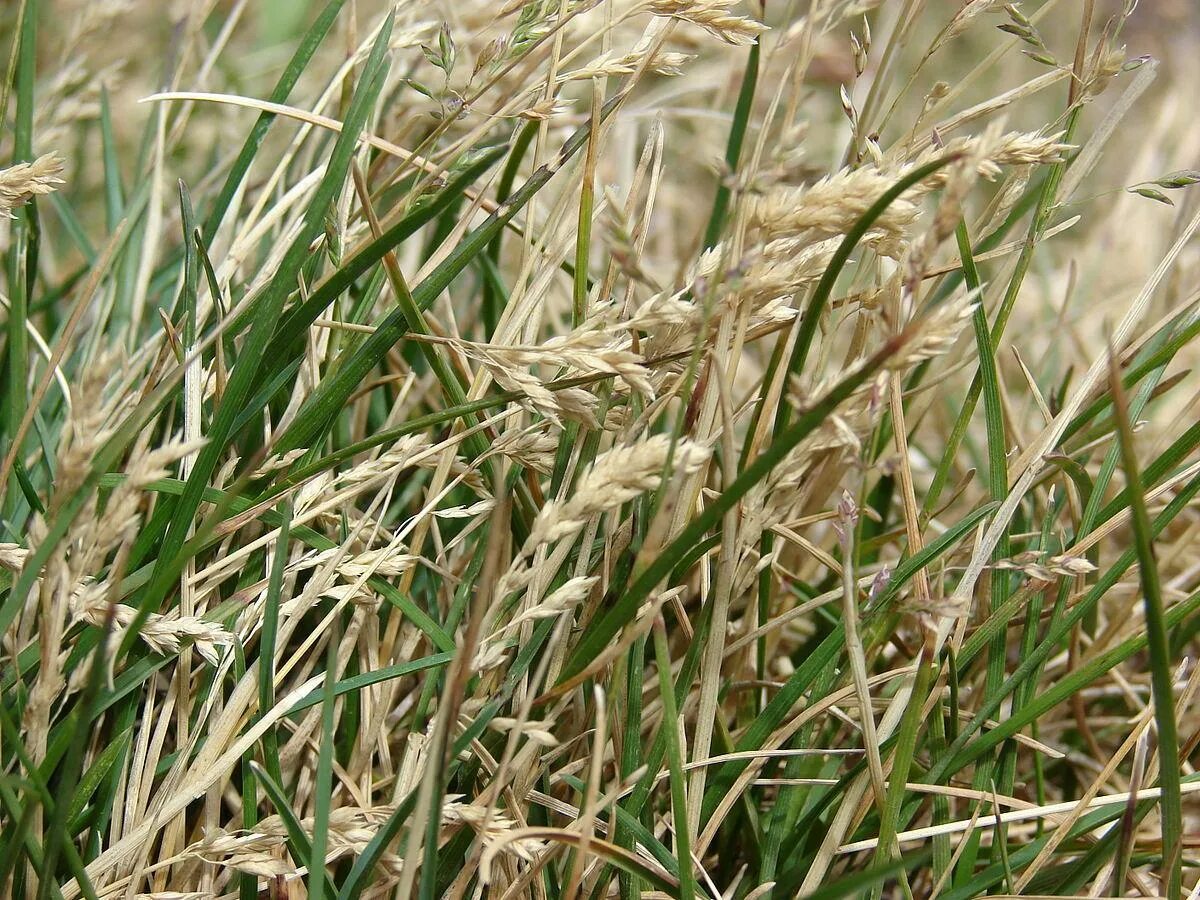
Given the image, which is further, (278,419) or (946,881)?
(278,419)

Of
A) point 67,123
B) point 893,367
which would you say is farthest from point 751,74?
point 67,123

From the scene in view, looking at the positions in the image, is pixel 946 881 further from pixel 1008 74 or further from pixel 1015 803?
pixel 1008 74

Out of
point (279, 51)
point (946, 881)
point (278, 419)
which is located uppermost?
point (279, 51)

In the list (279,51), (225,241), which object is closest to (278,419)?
(225,241)

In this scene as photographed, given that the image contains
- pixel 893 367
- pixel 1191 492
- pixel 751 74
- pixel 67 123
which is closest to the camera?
pixel 893 367

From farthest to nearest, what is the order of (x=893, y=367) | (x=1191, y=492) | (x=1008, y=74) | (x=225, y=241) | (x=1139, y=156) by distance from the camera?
(x=1008, y=74) < (x=1139, y=156) < (x=225, y=241) < (x=1191, y=492) < (x=893, y=367)

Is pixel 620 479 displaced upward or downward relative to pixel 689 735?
upward

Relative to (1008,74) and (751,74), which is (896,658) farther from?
(1008,74)
